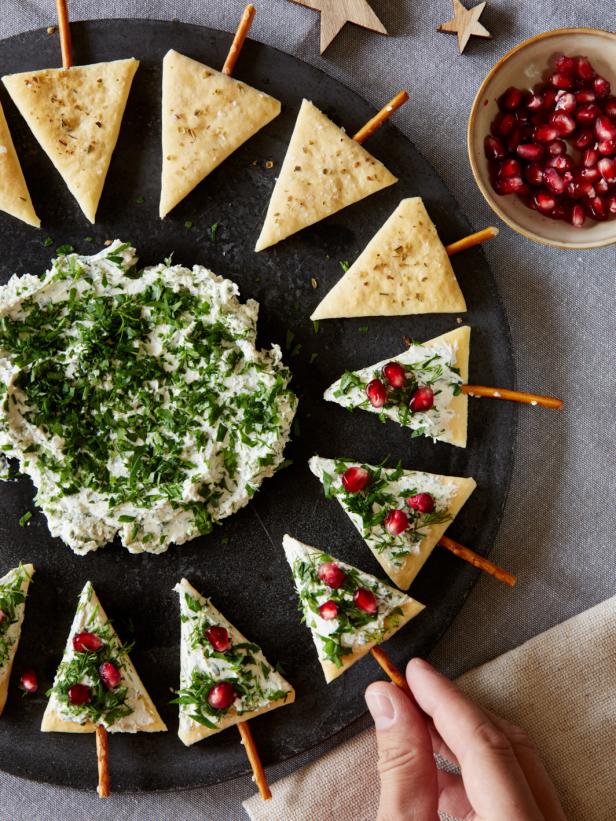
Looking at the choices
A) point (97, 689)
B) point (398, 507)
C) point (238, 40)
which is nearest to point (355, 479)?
point (398, 507)

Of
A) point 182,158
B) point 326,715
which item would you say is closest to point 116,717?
point 326,715

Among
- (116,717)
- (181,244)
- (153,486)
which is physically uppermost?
(181,244)

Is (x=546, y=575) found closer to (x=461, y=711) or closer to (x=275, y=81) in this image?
(x=461, y=711)

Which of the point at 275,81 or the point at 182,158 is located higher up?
the point at 275,81

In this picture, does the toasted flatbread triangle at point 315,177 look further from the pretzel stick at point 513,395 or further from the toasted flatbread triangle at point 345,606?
the toasted flatbread triangle at point 345,606

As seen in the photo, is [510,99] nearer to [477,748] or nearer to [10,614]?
[477,748]
